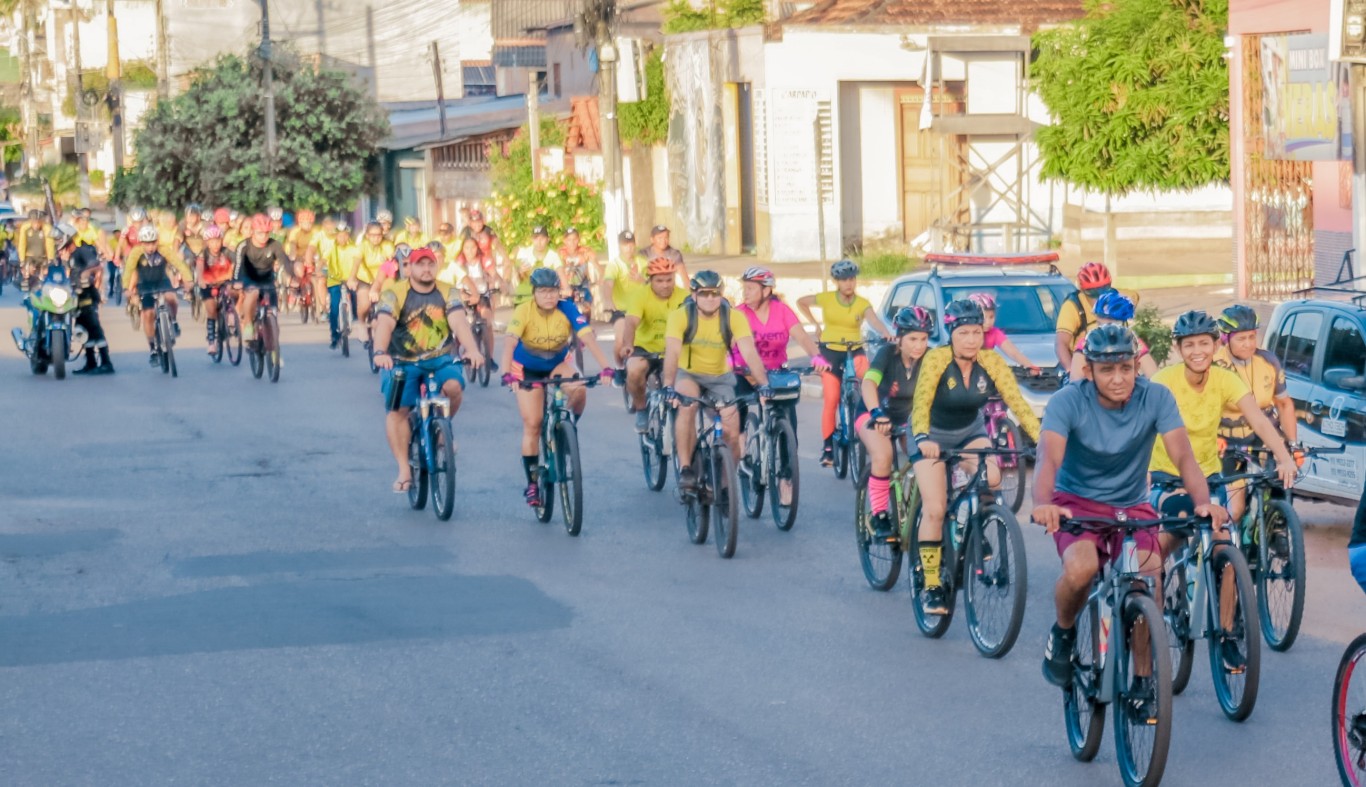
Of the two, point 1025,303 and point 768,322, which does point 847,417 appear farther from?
point 1025,303

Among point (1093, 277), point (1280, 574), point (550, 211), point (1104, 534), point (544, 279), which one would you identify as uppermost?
point (550, 211)

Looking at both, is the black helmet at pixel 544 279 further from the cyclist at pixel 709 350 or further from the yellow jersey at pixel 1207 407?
the yellow jersey at pixel 1207 407

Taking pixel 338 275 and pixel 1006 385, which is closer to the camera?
pixel 1006 385

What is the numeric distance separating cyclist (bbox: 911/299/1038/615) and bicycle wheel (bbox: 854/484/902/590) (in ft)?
2.36

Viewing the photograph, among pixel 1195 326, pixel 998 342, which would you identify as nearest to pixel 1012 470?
pixel 998 342

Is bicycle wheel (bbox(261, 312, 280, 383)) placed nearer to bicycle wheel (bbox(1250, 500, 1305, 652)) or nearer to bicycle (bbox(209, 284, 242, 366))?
bicycle (bbox(209, 284, 242, 366))

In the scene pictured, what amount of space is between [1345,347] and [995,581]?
4011 mm

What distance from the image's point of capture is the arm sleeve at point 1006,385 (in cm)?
1017

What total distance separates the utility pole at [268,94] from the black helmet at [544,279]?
35.3m

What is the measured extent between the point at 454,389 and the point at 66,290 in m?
12.1

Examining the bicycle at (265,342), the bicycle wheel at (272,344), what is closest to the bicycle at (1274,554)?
the bicycle at (265,342)

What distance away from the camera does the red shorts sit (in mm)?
7855

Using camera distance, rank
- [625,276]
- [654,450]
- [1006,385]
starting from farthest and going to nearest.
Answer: [625,276] < [654,450] < [1006,385]

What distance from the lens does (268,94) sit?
160 ft
